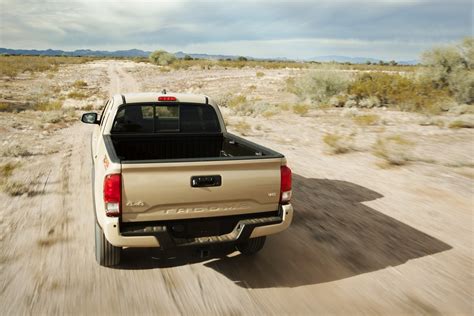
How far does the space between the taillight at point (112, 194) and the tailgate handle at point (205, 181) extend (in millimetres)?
638

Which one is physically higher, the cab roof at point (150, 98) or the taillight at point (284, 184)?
the cab roof at point (150, 98)

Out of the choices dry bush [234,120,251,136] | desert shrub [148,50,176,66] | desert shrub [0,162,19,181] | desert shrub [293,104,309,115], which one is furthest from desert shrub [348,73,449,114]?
desert shrub [148,50,176,66]

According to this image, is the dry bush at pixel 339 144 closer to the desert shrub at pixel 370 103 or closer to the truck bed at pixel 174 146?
the truck bed at pixel 174 146

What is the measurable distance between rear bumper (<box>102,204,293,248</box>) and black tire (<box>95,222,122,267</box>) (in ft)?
1.84

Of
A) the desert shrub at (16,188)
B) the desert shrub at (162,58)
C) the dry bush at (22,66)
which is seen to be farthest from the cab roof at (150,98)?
the desert shrub at (162,58)

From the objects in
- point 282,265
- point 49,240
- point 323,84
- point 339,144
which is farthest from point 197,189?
point 323,84

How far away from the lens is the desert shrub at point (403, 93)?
674 inches

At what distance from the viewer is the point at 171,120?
5.38 meters

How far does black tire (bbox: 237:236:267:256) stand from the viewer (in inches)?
171

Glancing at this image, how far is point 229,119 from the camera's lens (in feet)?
54.4

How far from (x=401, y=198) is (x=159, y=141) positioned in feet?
14.9

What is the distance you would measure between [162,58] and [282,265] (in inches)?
3226

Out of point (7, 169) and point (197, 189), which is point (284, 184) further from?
point (7, 169)

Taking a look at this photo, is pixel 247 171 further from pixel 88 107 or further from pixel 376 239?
pixel 88 107
